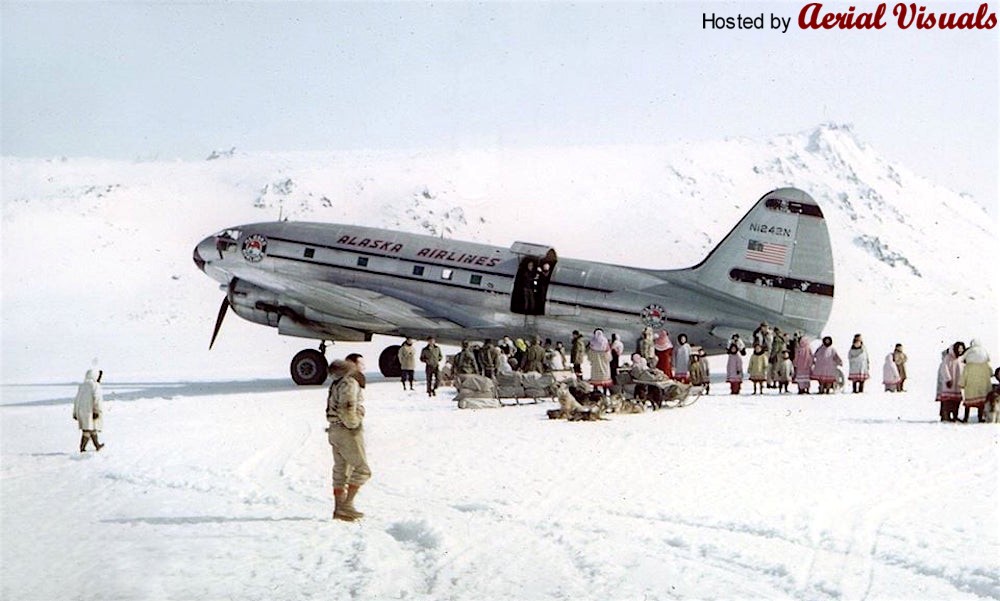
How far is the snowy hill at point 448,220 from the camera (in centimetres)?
6075

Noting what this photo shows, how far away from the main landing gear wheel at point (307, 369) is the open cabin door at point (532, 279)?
5446 millimetres

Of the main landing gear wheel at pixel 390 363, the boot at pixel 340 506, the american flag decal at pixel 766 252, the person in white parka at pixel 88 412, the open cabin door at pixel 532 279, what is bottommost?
the boot at pixel 340 506

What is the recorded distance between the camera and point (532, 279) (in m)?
28.9

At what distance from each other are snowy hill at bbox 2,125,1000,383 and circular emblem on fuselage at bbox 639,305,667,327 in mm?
19600

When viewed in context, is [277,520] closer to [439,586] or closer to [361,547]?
[361,547]

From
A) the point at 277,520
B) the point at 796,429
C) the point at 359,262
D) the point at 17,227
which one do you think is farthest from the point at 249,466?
the point at 17,227

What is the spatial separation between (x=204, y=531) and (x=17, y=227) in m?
79.3

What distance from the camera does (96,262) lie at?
250 feet

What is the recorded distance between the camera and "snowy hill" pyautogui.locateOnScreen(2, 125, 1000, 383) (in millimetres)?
60750

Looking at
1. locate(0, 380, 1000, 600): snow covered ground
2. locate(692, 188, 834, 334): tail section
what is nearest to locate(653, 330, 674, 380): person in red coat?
locate(692, 188, 834, 334): tail section

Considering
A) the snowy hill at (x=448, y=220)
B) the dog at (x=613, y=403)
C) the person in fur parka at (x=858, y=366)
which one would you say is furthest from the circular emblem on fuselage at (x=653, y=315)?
the snowy hill at (x=448, y=220)

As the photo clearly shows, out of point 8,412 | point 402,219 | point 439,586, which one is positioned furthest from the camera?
point 402,219

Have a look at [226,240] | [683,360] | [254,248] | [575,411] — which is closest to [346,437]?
[575,411]

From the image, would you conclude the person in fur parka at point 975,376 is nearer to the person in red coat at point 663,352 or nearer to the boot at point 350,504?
the person in red coat at point 663,352
